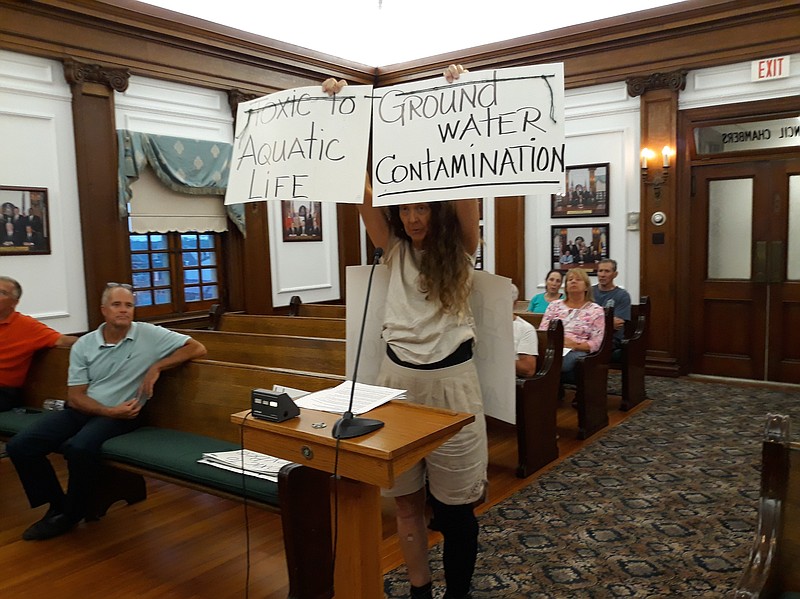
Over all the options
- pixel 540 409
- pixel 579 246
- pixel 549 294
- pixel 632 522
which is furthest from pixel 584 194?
pixel 632 522

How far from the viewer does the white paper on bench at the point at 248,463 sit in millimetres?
2799

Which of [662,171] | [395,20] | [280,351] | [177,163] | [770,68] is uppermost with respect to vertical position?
[395,20]

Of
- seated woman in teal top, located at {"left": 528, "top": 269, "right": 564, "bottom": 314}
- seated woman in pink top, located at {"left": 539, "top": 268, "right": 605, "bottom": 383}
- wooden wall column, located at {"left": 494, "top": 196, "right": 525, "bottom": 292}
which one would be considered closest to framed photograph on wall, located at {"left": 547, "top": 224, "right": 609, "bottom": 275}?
wooden wall column, located at {"left": 494, "top": 196, "right": 525, "bottom": 292}

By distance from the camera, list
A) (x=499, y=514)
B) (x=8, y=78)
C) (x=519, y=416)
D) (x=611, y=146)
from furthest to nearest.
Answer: (x=611, y=146) → (x=8, y=78) → (x=519, y=416) → (x=499, y=514)

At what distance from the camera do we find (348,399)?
186 centimetres

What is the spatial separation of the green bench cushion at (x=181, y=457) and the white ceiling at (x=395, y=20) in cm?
483

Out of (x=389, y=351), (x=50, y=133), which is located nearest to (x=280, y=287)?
(x=50, y=133)

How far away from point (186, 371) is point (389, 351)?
5.92 feet

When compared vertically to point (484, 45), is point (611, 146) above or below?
below

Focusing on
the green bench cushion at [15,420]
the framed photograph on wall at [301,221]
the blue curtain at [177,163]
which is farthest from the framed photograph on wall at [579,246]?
the green bench cushion at [15,420]

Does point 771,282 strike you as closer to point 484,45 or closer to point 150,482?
point 484,45

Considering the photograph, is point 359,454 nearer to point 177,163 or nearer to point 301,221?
point 177,163

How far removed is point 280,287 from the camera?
7941mm

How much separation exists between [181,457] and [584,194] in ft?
18.7
